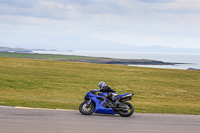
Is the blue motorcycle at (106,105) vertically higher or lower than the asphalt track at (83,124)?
higher

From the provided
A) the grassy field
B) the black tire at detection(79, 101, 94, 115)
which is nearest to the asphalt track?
the black tire at detection(79, 101, 94, 115)

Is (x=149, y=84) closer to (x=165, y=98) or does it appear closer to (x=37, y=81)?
(x=165, y=98)

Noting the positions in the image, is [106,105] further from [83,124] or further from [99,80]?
[99,80]

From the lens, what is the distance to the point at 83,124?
10211mm

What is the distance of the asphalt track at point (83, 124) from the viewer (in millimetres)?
9188

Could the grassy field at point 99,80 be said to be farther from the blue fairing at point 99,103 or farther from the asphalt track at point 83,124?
the asphalt track at point 83,124

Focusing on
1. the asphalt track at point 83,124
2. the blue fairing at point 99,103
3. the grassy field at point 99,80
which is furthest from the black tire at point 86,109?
the grassy field at point 99,80

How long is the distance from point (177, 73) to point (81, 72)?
41.9 feet

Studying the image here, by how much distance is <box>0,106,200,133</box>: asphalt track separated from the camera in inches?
362

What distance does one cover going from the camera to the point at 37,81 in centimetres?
2834

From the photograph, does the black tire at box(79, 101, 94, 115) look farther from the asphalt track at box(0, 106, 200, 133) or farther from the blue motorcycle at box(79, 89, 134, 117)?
the asphalt track at box(0, 106, 200, 133)

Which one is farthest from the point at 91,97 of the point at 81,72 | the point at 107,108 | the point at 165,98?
the point at 81,72

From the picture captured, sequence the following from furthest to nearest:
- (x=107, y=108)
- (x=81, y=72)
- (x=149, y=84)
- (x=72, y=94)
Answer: (x=81, y=72)
(x=149, y=84)
(x=72, y=94)
(x=107, y=108)

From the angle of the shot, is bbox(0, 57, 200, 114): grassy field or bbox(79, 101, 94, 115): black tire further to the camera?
bbox(0, 57, 200, 114): grassy field
